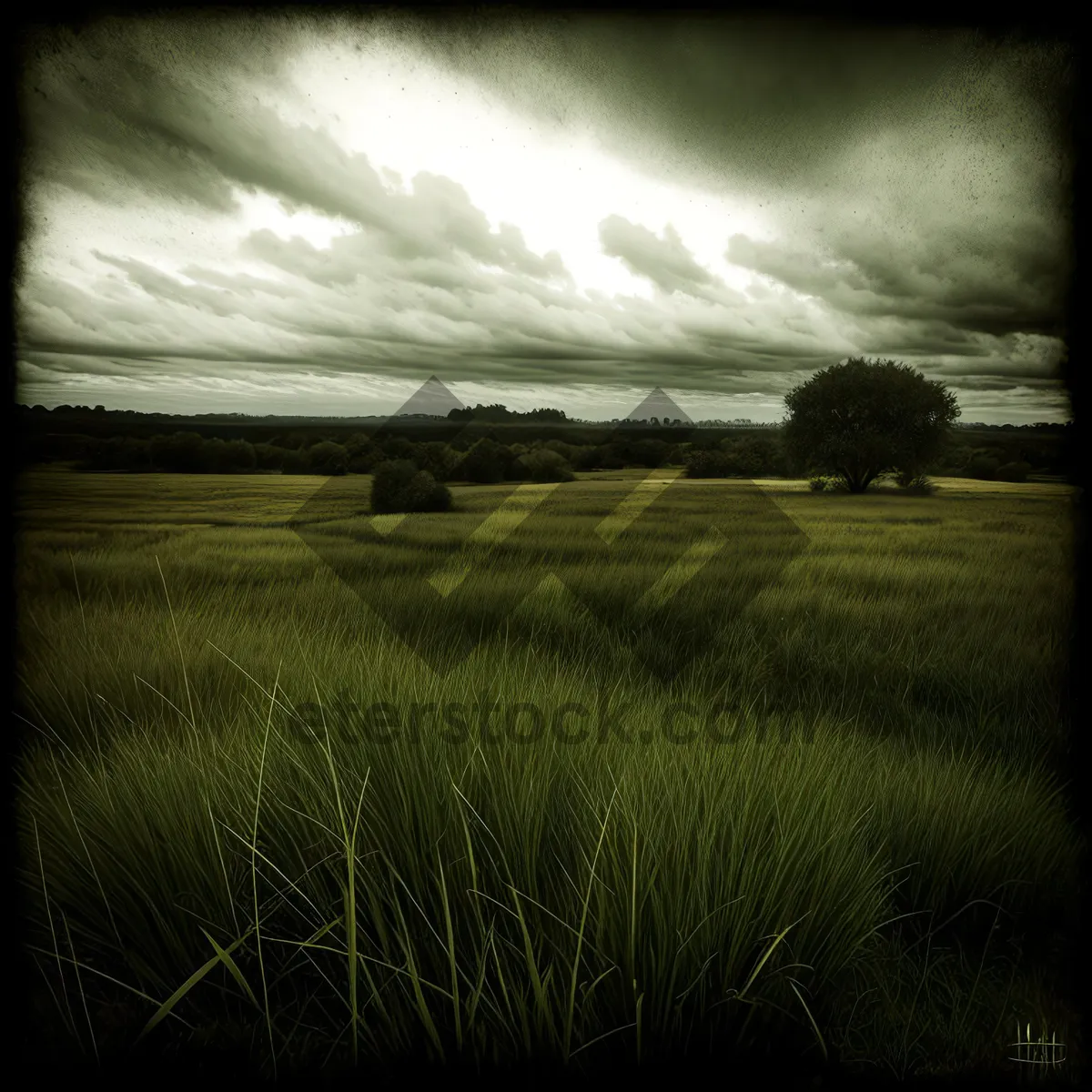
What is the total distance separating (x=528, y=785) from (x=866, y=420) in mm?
2982

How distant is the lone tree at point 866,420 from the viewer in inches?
114

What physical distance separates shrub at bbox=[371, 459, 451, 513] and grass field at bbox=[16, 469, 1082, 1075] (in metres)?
0.12

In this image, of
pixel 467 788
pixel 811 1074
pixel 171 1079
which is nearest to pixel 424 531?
pixel 467 788

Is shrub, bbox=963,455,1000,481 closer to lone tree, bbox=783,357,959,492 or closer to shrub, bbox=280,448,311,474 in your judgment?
lone tree, bbox=783,357,959,492

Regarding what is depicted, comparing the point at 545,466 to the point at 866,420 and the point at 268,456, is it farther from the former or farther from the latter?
the point at 866,420

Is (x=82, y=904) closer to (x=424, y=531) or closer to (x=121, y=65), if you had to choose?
(x=424, y=531)

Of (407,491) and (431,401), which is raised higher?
(431,401)

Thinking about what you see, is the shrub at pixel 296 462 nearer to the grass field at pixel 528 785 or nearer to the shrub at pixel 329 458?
the shrub at pixel 329 458

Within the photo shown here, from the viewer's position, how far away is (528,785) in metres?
1.44

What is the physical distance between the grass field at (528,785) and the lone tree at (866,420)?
522mm

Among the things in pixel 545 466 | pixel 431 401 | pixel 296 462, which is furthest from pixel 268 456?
pixel 545 466

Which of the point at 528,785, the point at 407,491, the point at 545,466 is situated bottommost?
the point at 528,785

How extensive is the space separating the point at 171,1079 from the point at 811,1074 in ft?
3.92

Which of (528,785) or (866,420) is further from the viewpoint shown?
(866,420)
